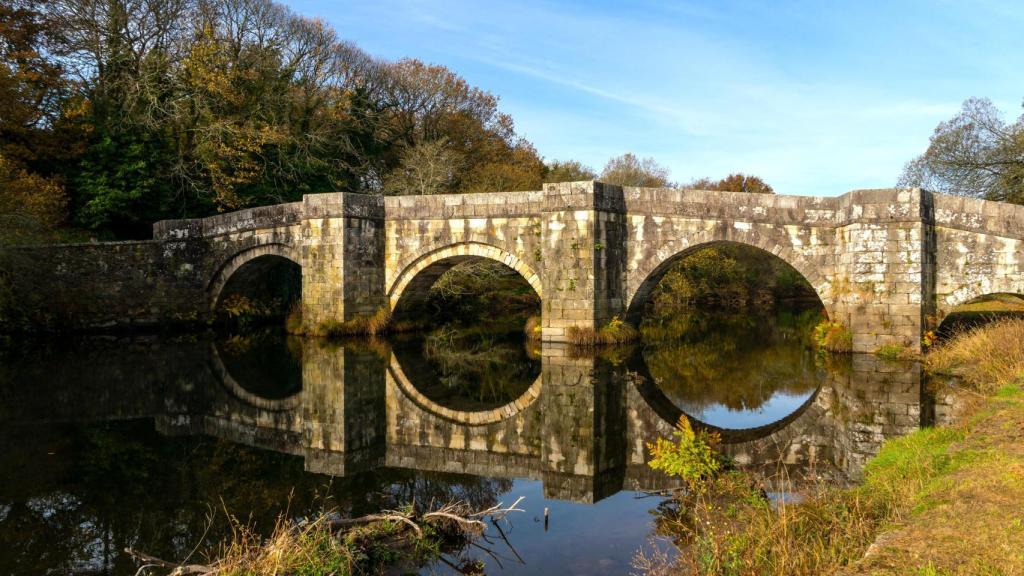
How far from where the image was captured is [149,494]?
547 centimetres

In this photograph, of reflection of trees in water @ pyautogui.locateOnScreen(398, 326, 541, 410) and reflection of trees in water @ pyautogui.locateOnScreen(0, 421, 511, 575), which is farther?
reflection of trees in water @ pyautogui.locateOnScreen(398, 326, 541, 410)

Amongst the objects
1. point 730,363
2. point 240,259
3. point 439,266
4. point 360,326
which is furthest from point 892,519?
point 240,259

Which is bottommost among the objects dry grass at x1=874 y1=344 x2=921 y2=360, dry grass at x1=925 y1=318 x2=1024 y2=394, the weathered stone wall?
dry grass at x1=874 y1=344 x2=921 y2=360

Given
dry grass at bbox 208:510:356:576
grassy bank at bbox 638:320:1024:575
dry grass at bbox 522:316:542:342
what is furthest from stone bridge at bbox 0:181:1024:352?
dry grass at bbox 208:510:356:576

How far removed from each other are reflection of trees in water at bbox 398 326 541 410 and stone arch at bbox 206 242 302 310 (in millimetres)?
3915

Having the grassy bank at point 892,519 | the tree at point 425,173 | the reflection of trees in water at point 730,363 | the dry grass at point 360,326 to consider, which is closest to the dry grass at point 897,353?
the reflection of trees in water at point 730,363

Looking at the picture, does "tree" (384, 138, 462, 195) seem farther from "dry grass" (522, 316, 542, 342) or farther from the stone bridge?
"dry grass" (522, 316, 542, 342)

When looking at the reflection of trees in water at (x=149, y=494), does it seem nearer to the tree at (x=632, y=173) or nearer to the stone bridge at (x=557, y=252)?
the stone bridge at (x=557, y=252)

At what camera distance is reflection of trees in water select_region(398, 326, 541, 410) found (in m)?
9.56

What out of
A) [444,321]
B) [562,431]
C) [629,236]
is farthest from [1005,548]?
[444,321]

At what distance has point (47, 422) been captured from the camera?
7867 millimetres

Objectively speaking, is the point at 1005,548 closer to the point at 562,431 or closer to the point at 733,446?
the point at 733,446

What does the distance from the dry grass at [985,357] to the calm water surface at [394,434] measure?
505mm

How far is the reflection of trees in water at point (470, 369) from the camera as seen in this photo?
9.56 m
